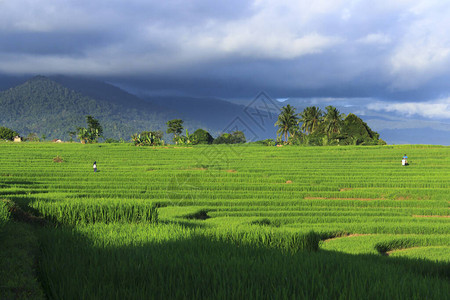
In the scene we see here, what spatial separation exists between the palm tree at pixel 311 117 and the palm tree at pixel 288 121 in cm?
376

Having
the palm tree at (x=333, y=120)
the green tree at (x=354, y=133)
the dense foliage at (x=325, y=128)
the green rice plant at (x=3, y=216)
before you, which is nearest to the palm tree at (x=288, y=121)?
the dense foliage at (x=325, y=128)

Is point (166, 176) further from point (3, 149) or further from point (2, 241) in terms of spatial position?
point (3, 149)

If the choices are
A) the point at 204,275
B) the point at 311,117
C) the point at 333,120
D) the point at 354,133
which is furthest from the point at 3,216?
the point at 311,117

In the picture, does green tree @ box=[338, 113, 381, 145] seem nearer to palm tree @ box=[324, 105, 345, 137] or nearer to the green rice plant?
palm tree @ box=[324, 105, 345, 137]

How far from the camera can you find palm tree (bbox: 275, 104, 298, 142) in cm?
8325

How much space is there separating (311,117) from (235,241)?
8586cm

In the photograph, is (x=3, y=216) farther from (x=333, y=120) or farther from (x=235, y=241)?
(x=333, y=120)

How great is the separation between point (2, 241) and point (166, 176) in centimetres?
2465

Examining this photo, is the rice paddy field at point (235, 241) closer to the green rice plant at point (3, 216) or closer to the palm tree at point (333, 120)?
the green rice plant at point (3, 216)

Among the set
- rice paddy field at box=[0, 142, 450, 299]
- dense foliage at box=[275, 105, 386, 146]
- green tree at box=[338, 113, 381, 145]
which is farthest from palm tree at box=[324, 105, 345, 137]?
rice paddy field at box=[0, 142, 450, 299]

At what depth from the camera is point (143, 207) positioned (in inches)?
422

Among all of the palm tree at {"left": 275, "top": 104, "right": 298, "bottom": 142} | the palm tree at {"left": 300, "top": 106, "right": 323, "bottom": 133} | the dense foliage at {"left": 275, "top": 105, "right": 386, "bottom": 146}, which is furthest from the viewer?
the palm tree at {"left": 300, "top": 106, "right": 323, "bottom": 133}

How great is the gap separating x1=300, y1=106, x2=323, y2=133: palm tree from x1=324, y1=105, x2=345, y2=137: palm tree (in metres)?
9.12

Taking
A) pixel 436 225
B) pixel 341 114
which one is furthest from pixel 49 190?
pixel 341 114
